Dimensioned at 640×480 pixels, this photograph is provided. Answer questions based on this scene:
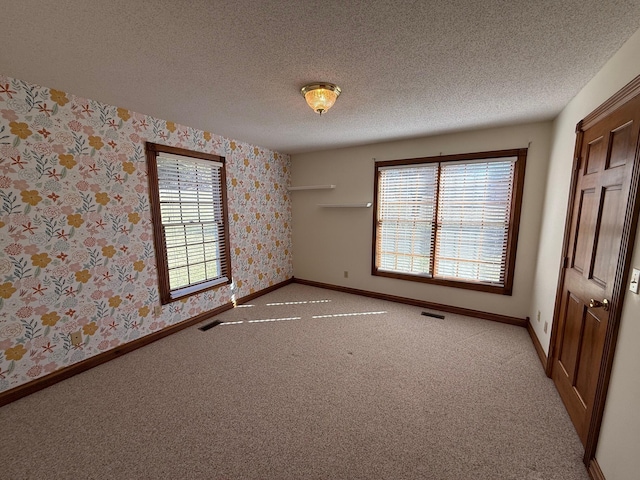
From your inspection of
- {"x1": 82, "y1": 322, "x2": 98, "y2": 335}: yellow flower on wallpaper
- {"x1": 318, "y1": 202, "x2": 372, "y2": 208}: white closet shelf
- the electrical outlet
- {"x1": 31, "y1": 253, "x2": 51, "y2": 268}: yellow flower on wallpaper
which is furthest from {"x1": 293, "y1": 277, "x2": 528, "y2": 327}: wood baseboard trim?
{"x1": 31, "y1": 253, "x2": 51, "y2": 268}: yellow flower on wallpaper

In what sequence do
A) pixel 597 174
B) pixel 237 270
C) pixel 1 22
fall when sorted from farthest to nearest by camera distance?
1. pixel 237 270
2. pixel 597 174
3. pixel 1 22

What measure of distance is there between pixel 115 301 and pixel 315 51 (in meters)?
2.77

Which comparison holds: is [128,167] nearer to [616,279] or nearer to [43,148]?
[43,148]

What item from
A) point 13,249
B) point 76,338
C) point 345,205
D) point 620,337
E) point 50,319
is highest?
point 345,205

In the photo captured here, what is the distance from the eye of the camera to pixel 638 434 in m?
1.14

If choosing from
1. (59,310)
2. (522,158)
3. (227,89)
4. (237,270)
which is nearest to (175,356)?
(59,310)

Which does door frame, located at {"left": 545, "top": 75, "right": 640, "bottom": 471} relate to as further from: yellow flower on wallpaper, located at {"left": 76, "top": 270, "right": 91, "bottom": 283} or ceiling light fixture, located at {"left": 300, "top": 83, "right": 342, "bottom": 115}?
yellow flower on wallpaper, located at {"left": 76, "top": 270, "right": 91, "bottom": 283}

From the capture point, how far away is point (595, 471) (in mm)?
1400

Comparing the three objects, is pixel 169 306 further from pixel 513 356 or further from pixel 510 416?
pixel 513 356

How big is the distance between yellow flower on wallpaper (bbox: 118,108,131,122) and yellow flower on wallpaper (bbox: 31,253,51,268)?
137 cm

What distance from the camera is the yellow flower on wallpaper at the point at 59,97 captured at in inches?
82.8

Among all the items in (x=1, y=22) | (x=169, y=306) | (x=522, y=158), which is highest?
(x=1, y=22)

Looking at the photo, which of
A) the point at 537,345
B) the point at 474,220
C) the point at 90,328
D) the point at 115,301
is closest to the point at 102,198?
the point at 115,301

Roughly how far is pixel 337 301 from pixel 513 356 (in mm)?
2186
